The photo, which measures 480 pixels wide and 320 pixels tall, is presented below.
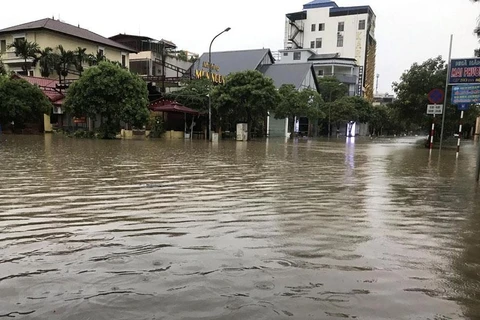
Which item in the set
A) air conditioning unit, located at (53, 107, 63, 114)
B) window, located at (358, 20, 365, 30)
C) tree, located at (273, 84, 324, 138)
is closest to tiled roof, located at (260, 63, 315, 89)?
tree, located at (273, 84, 324, 138)

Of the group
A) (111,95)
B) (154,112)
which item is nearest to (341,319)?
(111,95)

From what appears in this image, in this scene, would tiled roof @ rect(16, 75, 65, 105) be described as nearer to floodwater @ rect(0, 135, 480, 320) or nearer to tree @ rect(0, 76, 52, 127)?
tree @ rect(0, 76, 52, 127)

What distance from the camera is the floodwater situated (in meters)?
2.64

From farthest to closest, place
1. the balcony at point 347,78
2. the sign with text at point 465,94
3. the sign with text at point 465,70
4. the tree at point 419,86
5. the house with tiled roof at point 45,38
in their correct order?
1. the balcony at point 347,78
2. the house with tiled roof at point 45,38
3. the tree at point 419,86
4. the sign with text at point 465,94
5. the sign with text at point 465,70

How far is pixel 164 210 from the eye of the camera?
17.5 feet

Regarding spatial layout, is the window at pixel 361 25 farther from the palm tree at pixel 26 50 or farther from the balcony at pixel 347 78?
the palm tree at pixel 26 50

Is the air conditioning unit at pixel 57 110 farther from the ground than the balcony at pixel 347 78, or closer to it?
closer to it

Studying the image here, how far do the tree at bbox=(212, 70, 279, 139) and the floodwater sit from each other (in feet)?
73.7

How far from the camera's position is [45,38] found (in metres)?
37.2

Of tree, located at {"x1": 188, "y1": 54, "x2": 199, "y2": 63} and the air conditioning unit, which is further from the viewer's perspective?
tree, located at {"x1": 188, "y1": 54, "x2": 199, "y2": 63}

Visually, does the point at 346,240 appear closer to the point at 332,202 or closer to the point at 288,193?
the point at 332,202

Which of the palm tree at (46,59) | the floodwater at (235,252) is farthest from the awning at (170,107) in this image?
→ the floodwater at (235,252)

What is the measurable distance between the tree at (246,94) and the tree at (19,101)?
39.6 feet

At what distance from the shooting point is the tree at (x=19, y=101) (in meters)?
26.3
